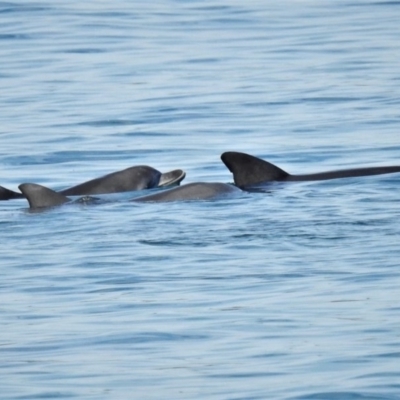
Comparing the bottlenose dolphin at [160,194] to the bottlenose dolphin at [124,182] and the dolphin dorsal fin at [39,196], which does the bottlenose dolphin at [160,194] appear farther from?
the bottlenose dolphin at [124,182]

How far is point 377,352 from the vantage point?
336 inches

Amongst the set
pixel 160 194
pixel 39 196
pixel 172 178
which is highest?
pixel 39 196

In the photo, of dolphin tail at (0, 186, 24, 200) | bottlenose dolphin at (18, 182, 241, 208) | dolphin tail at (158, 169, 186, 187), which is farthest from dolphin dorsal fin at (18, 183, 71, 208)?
dolphin tail at (158, 169, 186, 187)

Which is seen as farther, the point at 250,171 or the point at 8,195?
the point at 250,171

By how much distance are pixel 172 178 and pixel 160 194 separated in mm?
1800

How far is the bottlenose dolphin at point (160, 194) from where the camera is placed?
13.9 m

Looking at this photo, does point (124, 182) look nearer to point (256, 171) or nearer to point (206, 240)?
point (256, 171)

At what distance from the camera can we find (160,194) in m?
14.3

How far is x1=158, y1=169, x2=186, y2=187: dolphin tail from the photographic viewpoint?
627 inches

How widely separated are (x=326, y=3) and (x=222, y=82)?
11.6m

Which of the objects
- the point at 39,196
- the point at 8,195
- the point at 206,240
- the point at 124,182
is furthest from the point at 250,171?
the point at 206,240

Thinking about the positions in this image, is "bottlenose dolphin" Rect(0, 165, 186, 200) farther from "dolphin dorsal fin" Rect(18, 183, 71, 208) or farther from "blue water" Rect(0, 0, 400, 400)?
"dolphin dorsal fin" Rect(18, 183, 71, 208)

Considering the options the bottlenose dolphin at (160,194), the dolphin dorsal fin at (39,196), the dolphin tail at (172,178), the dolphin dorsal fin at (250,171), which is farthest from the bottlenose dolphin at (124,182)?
the dolphin dorsal fin at (39,196)

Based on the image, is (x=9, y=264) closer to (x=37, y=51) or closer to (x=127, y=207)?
(x=127, y=207)
